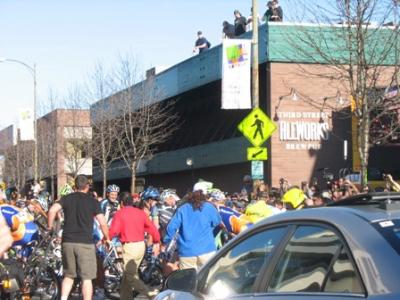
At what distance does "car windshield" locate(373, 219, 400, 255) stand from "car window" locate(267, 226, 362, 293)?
0.22 metres

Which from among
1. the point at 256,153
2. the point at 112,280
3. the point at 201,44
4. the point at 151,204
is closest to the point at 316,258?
the point at 112,280

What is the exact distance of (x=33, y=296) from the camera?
36.6 feet

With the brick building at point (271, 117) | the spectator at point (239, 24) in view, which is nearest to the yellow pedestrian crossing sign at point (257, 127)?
the brick building at point (271, 117)

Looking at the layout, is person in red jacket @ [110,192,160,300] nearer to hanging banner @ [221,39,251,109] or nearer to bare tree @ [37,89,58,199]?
hanging banner @ [221,39,251,109]

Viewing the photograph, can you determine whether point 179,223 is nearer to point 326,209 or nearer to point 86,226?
point 86,226

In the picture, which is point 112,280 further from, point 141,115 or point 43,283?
point 141,115

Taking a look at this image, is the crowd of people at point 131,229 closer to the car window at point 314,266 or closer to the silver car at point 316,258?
the silver car at point 316,258

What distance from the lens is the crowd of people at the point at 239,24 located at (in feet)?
83.7

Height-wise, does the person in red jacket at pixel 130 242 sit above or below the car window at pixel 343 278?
below

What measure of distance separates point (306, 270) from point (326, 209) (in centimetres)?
35

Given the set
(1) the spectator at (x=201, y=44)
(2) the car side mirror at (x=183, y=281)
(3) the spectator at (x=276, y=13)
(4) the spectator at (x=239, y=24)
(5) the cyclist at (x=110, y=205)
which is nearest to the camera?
(2) the car side mirror at (x=183, y=281)

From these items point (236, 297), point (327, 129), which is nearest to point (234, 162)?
point (327, 129)

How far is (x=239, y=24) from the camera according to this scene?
27.7 meters

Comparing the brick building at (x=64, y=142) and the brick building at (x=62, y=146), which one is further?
the brick building at (x=62, y=146)
